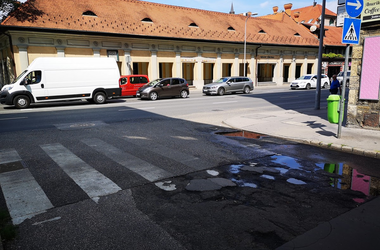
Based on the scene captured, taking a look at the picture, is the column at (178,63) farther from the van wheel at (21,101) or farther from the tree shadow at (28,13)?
the van wheel at (21,101)

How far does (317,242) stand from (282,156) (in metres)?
3.71

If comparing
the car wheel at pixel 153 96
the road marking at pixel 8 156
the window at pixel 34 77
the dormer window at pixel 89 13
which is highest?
the dormer window at pixel 89 13

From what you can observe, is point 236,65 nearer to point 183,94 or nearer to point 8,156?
point 183,94

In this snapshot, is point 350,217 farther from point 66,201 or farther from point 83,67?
point 83,67

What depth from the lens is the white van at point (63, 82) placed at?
55.7 ft

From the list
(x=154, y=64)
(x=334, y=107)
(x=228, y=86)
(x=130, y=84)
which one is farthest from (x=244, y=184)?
(x=154, y=64)

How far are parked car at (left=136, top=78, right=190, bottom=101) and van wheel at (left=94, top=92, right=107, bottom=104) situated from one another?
340 centimetres

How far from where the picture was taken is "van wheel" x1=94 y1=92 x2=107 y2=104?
1938 cm

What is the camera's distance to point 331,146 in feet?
24.9

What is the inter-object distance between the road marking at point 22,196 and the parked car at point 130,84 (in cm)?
1884

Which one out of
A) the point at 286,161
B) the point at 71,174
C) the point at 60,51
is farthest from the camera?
the point at 60,51

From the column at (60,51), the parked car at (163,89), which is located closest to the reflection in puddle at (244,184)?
the parked car at (163,89)

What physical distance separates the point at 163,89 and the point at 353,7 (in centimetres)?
1669

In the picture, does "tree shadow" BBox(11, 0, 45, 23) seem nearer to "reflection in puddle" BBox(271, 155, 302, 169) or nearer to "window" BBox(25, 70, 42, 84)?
"window" BBox(25, 70, 42, 84)
